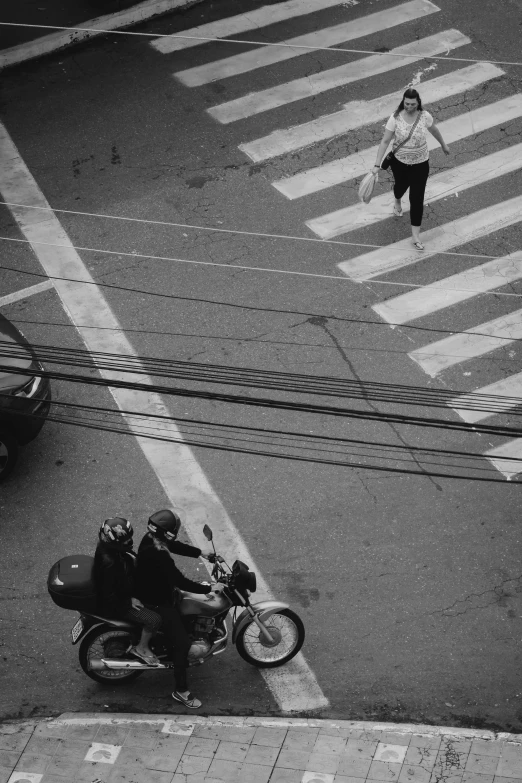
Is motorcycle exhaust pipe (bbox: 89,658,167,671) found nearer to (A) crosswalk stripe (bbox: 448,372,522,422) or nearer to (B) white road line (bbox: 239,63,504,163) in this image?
(A) crosswalk stripe (bbox: 448,372,522,422)

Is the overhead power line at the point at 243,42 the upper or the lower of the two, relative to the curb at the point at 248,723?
upper

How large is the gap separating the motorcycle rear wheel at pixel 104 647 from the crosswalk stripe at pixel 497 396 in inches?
158

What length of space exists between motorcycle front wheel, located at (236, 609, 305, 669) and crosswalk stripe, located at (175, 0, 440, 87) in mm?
9114

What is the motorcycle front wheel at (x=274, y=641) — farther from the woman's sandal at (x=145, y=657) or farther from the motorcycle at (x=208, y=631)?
the woman's sandal at (x=145, y=657)

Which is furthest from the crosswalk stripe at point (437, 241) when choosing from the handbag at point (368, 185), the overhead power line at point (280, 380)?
the overhead power line at point (280, 380)

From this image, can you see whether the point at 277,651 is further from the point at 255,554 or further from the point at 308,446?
the point at 308,446

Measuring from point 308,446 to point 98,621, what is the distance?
9.89 feet

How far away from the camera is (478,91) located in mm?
14195

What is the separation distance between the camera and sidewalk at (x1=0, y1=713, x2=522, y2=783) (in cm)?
710

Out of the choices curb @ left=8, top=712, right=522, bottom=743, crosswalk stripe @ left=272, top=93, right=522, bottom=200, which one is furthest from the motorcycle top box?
crosswalk stripe @ left=272, top=93, right=522, bottom=200

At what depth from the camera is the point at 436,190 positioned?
12711mm

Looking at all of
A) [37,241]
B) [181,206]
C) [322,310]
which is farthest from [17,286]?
[322,310]

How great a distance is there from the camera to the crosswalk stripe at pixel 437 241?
38.3 feet

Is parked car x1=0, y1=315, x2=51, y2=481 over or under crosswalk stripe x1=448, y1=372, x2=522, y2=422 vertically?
over
